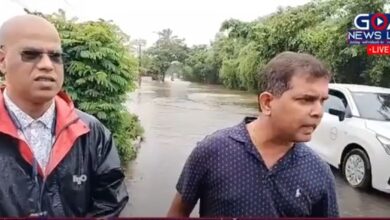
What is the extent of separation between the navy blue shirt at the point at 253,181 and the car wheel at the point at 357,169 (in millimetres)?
3560

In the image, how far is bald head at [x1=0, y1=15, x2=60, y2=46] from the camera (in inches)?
47.6

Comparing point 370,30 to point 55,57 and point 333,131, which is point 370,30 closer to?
point 333,131

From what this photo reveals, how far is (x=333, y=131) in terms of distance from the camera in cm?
520

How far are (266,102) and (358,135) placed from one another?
12.2 ft

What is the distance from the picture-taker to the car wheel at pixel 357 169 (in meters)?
4.65

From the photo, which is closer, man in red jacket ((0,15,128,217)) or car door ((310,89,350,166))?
man in red jacket ((0,15,128,217))

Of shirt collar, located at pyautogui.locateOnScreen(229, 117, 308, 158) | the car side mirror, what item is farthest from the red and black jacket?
the car side mirror

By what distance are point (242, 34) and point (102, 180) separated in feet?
46.7

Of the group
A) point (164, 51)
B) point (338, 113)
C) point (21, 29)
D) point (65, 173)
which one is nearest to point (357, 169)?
point (338, 113)

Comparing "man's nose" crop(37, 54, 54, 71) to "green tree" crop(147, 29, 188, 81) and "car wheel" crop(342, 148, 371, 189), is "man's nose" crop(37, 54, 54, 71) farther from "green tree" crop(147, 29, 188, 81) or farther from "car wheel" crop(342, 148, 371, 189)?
"green tree" crop(147, 29, 188, 81)

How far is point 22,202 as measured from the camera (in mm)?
1167

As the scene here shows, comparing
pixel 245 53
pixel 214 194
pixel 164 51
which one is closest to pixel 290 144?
pixel 214 194

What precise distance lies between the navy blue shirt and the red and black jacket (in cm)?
25

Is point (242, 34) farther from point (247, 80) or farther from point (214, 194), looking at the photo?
point (214, 194)
